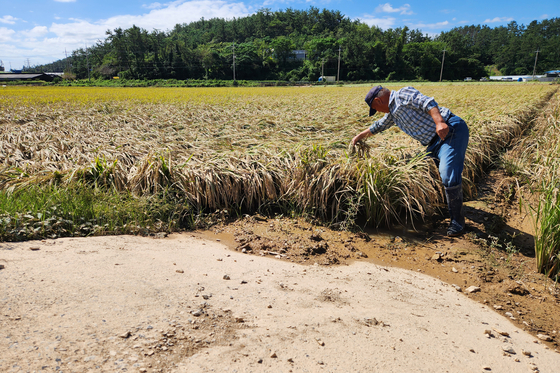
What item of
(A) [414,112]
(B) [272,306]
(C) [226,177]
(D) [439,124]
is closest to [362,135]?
(A) [414,112]

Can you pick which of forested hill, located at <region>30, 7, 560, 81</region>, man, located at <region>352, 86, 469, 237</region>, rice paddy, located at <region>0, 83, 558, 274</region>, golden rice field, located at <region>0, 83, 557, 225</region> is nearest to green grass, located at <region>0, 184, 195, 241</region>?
rice paddy, located at <region>0, 83, 558, 274</region>

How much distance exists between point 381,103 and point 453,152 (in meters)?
0.95

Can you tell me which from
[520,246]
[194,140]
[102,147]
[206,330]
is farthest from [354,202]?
[102,147]

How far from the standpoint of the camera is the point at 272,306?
206cm

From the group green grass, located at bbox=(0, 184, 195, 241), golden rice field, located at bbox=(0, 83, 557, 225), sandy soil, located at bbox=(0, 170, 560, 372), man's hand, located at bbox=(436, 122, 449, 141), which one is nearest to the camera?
sandy soil, located at bbox=(0, 170, 560, 372)

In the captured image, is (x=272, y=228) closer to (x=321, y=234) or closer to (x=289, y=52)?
(x=321, y=234)

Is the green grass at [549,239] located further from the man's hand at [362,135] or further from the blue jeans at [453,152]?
the man's hand at [362,135]

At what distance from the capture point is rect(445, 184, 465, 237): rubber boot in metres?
3.34

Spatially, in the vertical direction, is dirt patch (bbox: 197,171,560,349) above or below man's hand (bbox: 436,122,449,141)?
below

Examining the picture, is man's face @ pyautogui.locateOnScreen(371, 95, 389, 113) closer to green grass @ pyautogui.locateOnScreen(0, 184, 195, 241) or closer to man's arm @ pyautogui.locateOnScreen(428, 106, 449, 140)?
man's arm @ pyautogui.locateOnScreen(428, 106, 449, 140)

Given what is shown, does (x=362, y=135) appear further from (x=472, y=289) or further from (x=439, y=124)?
(x=472, y=289)

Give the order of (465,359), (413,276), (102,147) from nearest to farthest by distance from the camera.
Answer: (465,359), (413,276), (102,147)

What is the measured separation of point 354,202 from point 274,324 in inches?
85.3

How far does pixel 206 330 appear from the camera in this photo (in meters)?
1.74
